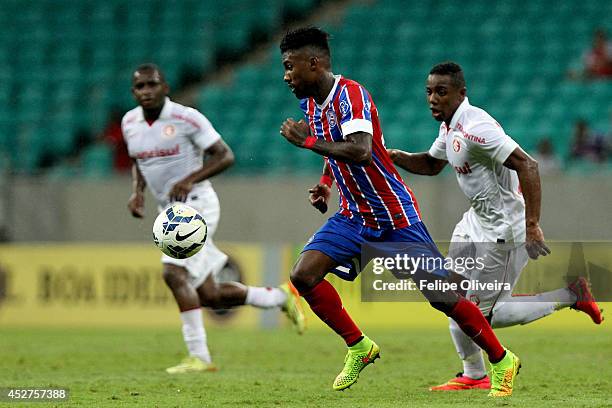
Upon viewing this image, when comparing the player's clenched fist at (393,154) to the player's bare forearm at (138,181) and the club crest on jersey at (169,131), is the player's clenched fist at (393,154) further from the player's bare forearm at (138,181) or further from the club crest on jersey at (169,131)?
the player's bare forearm at (138,181)

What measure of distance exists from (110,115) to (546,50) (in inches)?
283

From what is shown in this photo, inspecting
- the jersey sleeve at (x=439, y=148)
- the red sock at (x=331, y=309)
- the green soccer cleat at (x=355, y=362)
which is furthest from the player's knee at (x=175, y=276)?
the jersey sleeve at (x=439, y=148)

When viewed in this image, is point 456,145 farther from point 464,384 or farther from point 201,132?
point 201,132

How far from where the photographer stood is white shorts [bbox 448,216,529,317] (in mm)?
7543

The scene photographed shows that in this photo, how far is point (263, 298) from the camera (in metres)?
9.89

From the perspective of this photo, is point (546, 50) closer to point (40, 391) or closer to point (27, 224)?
point (27, 224)

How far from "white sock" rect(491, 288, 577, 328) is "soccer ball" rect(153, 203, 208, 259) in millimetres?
2175

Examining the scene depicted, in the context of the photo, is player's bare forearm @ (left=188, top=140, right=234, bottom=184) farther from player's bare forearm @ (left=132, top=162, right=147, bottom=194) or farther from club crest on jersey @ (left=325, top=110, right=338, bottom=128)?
club crest on jersey @ (left=325, top=110, right=338, bottom=128)

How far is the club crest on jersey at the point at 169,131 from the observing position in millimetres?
9586

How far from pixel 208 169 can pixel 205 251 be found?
2.38 ft

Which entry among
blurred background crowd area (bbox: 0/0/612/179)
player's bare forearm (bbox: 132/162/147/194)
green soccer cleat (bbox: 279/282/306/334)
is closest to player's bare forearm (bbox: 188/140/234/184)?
player's bare forearm (bbox: 132/162/147/194)

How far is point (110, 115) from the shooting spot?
60.6 feet

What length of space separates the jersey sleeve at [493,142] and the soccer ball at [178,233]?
7.15 feet

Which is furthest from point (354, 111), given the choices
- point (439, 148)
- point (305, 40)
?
point (439, 148)
